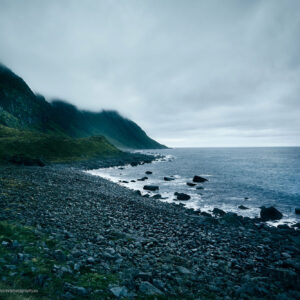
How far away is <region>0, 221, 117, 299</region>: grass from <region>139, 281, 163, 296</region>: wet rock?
3.84 feet

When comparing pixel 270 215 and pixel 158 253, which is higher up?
pixel 158 253

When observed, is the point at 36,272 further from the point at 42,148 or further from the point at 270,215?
the point at 42,148

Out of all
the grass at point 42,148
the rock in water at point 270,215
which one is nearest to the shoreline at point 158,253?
the rock in water at point 270,215

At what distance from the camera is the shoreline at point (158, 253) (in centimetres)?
770

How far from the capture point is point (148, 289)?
7.19 metres

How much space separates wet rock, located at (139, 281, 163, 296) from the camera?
7.01 meters

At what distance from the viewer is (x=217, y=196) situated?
40.1m

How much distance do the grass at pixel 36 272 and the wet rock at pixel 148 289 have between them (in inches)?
46.1

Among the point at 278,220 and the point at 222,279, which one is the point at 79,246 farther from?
the point at 278,220

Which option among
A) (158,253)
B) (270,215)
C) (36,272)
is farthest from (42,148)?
(36,272)

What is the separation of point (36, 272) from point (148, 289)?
4.41 metres

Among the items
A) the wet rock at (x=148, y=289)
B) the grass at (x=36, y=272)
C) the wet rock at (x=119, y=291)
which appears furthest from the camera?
the wet rock at (x=148, y=289)

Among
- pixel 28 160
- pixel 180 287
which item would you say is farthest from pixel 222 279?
pixel 28 160

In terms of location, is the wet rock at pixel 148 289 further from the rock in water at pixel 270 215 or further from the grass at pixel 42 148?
the grass at pixel 42 148
